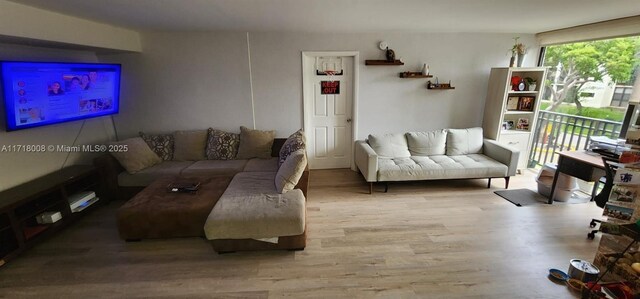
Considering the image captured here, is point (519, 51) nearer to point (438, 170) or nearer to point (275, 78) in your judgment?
point (438, 170)

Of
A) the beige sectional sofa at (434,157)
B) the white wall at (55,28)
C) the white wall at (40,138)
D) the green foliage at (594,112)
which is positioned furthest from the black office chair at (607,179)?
the white wall at (40,138)

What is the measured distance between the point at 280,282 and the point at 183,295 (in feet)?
2.26

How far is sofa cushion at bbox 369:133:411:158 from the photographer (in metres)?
3.94

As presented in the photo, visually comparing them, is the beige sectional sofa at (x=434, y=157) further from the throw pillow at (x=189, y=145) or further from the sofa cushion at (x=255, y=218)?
the throw pillow at (x=189, y=145)

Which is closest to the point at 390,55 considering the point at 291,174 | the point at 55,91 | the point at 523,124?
the point at 523,124

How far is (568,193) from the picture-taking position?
130 inches

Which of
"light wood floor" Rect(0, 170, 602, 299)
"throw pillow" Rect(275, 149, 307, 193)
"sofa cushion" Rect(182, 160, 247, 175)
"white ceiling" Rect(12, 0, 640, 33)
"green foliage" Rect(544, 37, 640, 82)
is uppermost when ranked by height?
"white ceiling" Rect(12, 0, 640, 33)

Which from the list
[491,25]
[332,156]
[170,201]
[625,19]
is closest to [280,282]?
[170,201]

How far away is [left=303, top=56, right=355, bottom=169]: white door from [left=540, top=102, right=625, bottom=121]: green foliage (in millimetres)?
3254

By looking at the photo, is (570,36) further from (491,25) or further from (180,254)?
(180,254)

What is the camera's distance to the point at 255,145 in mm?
3904

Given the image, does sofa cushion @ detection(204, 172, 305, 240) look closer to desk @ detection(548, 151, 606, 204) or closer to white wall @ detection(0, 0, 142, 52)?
white wall @ detection(0, 0, 142, 52)

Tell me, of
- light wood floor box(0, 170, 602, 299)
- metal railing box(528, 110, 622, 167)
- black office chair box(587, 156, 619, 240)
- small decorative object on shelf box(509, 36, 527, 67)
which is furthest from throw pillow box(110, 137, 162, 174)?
metal railing box(528, 110, 622, 167)

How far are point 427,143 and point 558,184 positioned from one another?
1.57m
